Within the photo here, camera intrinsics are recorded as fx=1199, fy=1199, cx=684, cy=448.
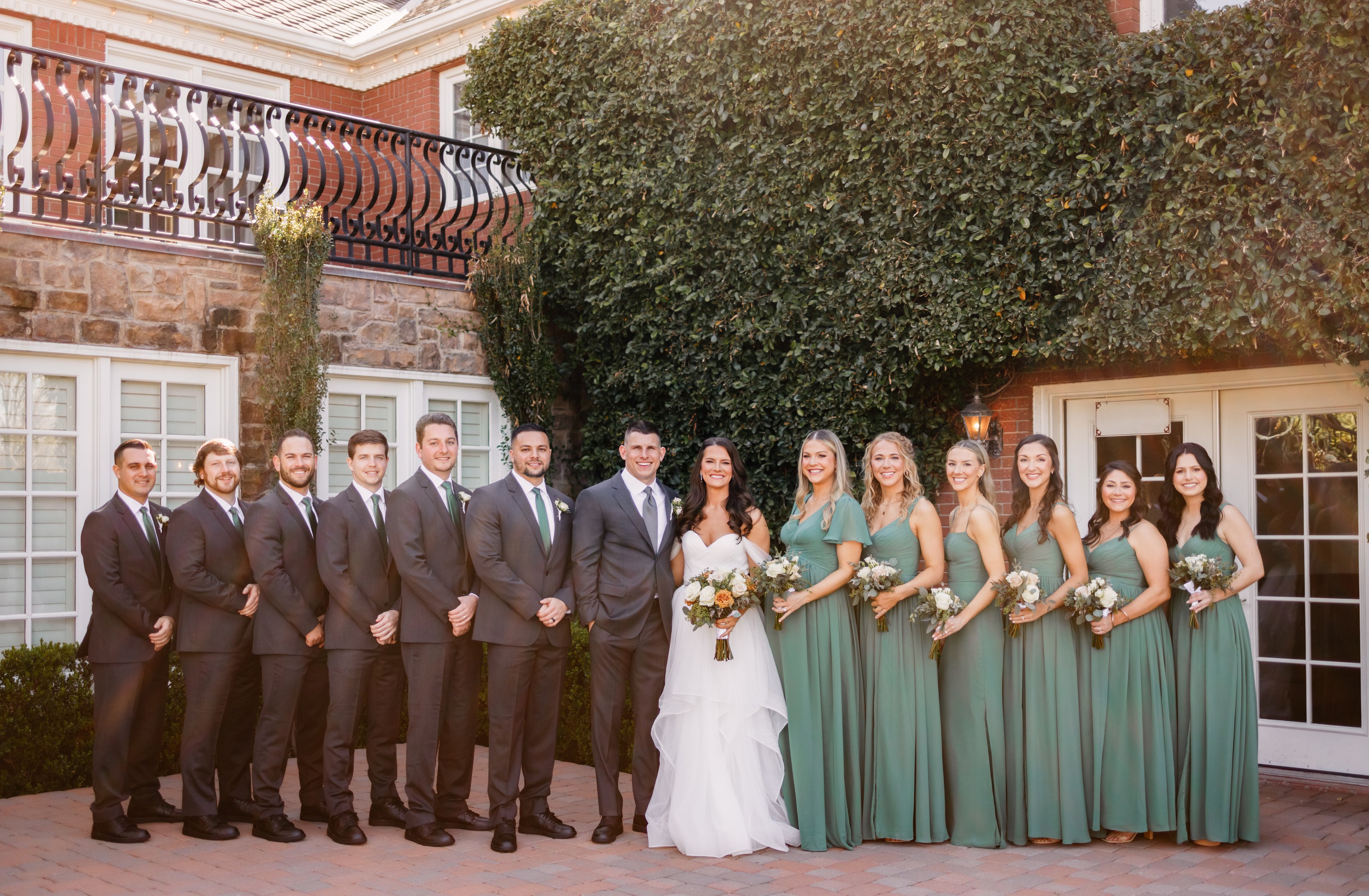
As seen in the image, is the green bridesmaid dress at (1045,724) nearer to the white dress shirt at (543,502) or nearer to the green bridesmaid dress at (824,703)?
the green bridesmaid dress at (824,703)

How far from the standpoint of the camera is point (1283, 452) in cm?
757

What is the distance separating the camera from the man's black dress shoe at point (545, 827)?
20.0 feet

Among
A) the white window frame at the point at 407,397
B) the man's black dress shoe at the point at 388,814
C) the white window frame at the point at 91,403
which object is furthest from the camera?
the white window frame at the point at 407,397

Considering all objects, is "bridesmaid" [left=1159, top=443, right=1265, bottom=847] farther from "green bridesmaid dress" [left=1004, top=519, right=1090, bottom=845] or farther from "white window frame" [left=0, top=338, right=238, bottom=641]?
"white window frame" [left=0, top=338, right=238, bottom=641]

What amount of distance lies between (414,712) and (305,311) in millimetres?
3654

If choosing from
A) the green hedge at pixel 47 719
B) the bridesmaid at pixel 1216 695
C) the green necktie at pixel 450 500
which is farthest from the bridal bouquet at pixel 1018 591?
the green hedge at pixel 47 719

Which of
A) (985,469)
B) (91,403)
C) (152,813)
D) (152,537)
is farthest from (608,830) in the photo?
(91,403)

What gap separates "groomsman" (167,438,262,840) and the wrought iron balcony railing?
9.57 feet

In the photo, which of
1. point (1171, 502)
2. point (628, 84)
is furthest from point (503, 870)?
point (628, 84)

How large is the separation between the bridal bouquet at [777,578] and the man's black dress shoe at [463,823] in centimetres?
190

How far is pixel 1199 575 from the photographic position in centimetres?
575

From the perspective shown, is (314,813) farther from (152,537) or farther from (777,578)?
(777,578)

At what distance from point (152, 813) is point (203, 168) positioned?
4.55 metres

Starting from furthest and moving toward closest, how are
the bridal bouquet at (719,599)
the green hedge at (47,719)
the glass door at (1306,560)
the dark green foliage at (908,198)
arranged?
1. the glass door at (1306,560)
2. the green hedge at (47,719)
3. the dark green foliage at (908,198)
4. the bridal bouquet at (719,599)
